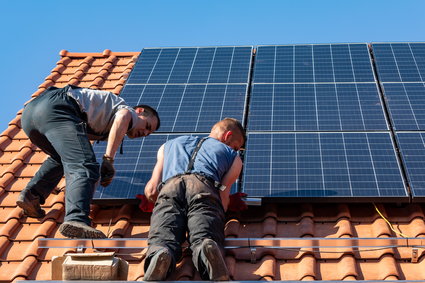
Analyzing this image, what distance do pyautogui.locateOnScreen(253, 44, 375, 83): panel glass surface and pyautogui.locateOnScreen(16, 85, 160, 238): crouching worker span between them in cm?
261

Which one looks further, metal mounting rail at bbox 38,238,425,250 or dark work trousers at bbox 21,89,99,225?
dark work trousers at bbox 21,89,99,225

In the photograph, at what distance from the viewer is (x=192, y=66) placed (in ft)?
35.3

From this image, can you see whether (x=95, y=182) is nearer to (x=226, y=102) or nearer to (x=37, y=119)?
(x=37, y=119)

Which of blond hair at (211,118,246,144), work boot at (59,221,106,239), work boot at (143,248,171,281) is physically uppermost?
blond hair at (211,118,246,144)

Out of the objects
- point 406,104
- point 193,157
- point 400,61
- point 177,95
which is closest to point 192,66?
point 177,95

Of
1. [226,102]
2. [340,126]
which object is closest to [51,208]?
[226,102]

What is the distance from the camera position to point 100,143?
8.68 metres

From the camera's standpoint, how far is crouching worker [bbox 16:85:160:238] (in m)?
7.12

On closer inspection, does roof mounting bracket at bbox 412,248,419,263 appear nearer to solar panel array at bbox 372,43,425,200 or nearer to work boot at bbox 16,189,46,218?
solar panel array at bbox 372,43,425,200

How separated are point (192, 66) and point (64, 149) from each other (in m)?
3.84

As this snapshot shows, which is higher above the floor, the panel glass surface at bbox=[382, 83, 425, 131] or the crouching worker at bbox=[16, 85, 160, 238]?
the panel glass surface at bbox=[382, 83, 425, 131]

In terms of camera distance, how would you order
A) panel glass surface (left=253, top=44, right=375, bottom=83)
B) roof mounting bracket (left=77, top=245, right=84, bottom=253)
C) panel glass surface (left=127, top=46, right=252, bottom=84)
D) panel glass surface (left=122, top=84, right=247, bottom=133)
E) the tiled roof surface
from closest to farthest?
the tiled roof surface, roof mounting bracket (left=77, top=245, right=84, bottom=253), panel glass surface (left=122, top=84, right=247, bottom=133), panel glass surface (left=253, top=44, right=375, bottom=83), panel glass surface (left=127, top=46, right=252, bottom=84)

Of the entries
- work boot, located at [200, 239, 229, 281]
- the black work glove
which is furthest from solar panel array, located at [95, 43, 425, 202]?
work boot, located at [200, 239, 229, 281]

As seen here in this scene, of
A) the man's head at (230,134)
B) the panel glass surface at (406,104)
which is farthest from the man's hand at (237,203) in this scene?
the panel glass surface at (406,104)
